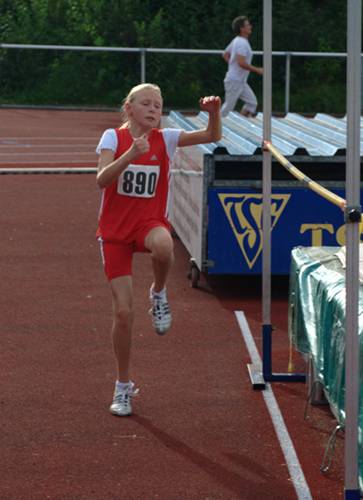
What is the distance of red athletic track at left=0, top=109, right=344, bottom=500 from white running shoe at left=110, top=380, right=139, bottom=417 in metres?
0.05

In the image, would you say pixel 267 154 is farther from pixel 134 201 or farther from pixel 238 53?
pixel 238 53

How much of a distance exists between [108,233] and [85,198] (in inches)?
396

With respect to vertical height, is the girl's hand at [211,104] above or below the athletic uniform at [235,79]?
above

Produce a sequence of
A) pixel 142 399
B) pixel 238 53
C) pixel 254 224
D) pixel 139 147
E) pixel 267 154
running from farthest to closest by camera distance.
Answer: pixel 238 53
pixel 254 224
pixel 267 154
pixel 142 399
pixel 139 147

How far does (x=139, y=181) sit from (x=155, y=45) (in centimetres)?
Result: 2812

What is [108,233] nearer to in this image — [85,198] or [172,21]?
[85,198]

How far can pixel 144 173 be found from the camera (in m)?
7.43

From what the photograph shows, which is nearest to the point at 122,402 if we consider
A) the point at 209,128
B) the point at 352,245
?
the point at 209,128

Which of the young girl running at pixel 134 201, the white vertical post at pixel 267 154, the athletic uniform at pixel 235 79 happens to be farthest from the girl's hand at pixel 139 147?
the athletic uniform at pixel 235 79

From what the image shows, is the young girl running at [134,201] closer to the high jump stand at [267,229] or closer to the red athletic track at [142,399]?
the red athletic track at [142,399]

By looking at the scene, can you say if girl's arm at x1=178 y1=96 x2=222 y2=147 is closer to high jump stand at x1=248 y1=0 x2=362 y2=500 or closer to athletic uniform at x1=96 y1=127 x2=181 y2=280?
athletic uniform at x1=96 y1=127 x2=181 y2=280

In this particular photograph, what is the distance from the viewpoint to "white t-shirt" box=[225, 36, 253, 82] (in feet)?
72.5

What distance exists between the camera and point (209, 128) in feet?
24.6

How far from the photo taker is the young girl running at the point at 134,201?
735cm
